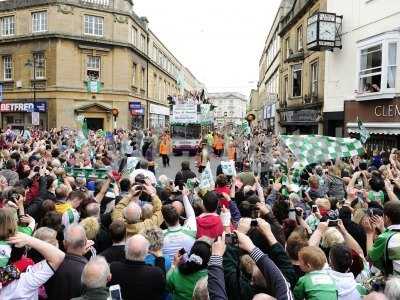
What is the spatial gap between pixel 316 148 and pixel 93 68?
29094 millimetres

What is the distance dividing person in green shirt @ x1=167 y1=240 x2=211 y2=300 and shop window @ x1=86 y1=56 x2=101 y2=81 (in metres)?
34.1

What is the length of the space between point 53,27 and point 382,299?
35.8 m

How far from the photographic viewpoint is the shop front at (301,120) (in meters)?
23.5

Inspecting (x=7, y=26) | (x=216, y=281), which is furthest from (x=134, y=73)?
(x=216, y=281)

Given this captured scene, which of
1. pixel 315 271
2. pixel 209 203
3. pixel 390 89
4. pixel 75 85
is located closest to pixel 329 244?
pixel 315 271

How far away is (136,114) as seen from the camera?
39.2 metres

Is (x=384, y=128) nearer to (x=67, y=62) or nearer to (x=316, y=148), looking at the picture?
(x=316, y=148)

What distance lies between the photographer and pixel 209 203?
5.63m

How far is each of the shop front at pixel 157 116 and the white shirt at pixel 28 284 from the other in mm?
42944

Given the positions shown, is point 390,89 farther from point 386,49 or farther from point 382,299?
point 382,299

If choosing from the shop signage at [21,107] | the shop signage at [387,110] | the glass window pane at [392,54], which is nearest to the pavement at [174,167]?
the shop signage at [387,110]

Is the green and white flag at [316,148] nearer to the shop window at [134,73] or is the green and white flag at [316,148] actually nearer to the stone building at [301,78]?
the stone building at [301,78]

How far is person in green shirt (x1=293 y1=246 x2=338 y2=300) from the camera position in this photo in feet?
11.4

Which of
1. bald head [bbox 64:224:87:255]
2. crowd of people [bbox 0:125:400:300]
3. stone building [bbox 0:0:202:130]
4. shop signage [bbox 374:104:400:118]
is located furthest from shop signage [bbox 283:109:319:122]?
bald head [bbox 64:224:87:255]
